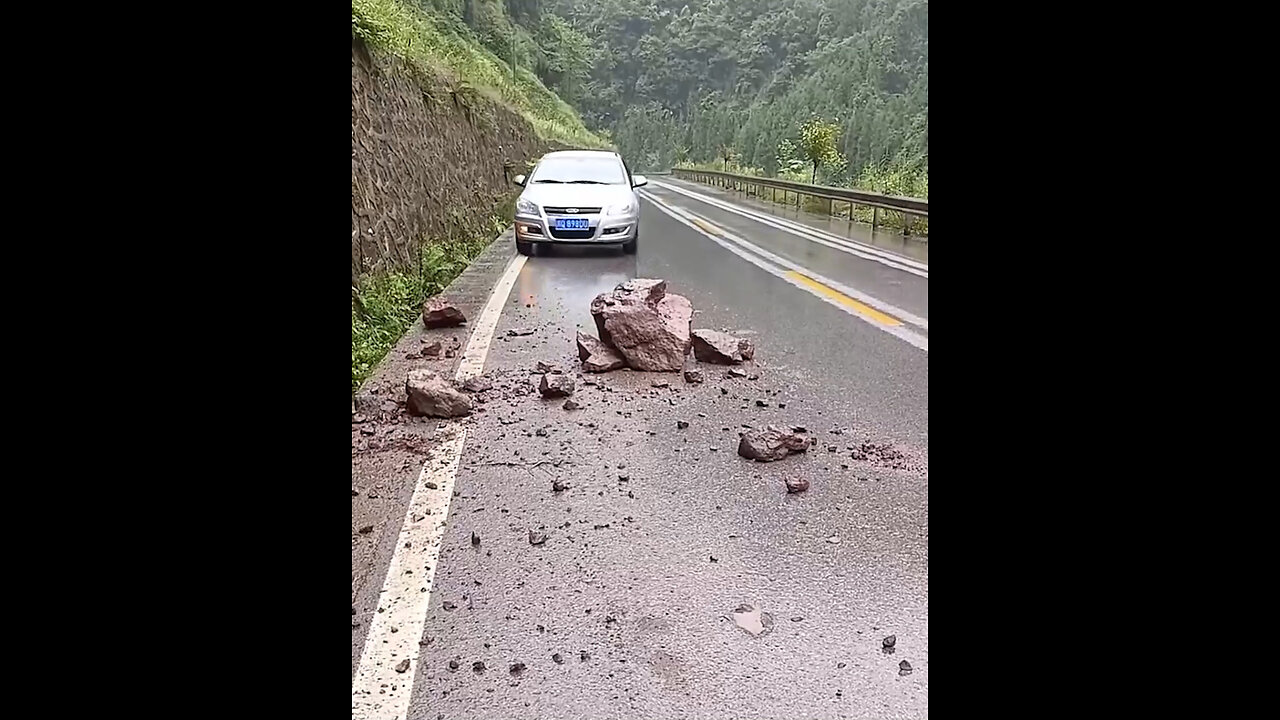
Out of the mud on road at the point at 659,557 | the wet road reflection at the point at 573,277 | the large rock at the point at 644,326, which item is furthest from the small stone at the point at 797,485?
the wet road reflection at the point at 573,277

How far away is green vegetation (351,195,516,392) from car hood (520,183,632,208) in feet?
3.18

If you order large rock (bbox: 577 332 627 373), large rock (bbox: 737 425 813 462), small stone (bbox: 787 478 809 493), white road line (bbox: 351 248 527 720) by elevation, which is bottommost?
white road line (bbox: 351 248 527 720)

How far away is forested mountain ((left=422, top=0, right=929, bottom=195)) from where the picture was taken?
229 cm

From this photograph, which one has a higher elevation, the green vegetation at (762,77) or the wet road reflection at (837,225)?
the green vegetation at (762,77)

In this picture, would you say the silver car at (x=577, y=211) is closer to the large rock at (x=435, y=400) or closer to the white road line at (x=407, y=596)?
the large rock at (x=435, y=400)

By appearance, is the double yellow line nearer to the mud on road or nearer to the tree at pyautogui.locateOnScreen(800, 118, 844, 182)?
the mud on road

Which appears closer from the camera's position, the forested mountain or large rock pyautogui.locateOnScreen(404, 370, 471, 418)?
the forested mountain

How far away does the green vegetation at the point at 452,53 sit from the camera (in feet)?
25.2

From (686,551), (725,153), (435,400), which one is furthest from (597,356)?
(725,153)

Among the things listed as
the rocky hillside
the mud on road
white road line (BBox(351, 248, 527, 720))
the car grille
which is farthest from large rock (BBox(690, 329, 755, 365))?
the car grille

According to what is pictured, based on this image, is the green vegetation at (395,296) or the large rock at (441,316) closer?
the green vegetation at (395,296)

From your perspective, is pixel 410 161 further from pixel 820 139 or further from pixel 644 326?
pixel 820 139

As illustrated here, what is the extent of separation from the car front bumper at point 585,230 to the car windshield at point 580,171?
2.07 feet
